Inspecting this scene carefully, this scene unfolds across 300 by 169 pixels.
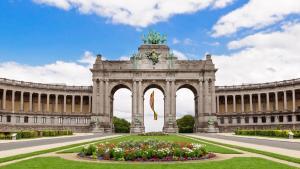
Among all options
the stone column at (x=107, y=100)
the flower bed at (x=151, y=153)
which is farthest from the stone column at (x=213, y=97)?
the flower bed at (x=151, y=153)

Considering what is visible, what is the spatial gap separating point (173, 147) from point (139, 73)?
8999cm

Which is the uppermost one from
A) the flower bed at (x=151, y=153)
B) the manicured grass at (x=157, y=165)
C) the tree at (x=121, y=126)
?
the flower bed at (x=151, y=153)

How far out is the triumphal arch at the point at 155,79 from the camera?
115 m

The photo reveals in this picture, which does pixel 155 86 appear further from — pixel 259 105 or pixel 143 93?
pixel 259 105

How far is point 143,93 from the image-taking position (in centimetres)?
11625

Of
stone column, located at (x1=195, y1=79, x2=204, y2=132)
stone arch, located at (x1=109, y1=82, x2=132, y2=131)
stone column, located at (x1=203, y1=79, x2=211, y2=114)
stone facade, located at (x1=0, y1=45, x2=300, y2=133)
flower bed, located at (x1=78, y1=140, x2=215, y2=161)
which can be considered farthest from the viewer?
stone arch, located at (x1=109, y1=82, x2=132, y2=131)

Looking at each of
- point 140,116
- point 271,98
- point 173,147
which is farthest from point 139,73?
point 173,147

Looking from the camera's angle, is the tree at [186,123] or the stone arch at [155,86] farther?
the tree at [186,123]

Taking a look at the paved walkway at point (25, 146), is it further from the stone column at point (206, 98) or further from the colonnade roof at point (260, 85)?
the colonnade roof at point (260, 85)

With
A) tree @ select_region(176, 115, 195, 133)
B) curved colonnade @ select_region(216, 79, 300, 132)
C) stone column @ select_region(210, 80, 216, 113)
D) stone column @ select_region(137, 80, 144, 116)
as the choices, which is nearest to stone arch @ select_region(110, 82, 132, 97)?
stone column @ select_region(137, 80, 144, 116)

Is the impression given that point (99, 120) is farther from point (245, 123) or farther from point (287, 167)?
point (287, 167)

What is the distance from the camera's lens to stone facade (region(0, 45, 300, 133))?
367ft

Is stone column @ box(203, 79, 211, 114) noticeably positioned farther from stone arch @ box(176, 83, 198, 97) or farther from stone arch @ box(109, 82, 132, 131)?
stone arch @ box(109, 82, 132, 131)

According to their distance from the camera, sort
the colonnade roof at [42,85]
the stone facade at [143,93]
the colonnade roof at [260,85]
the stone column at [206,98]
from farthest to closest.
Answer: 1. the stone column at [206,98]
2. the stone facade at [143,93]
3. the colonnade roof at [260,85]
4. the colonnade roof at [42,85]
